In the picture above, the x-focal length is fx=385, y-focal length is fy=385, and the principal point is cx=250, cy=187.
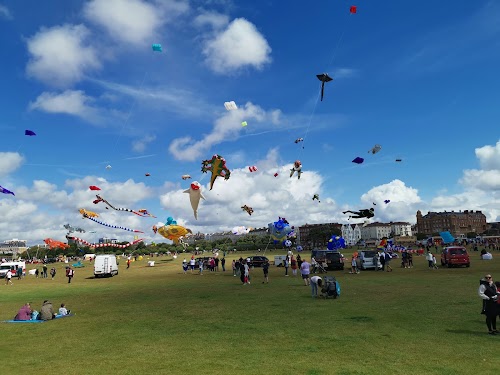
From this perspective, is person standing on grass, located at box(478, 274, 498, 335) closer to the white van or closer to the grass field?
the grass field

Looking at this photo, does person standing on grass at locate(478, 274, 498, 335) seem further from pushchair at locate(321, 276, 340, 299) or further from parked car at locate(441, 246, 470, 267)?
parked car at locate(441, 246, 470, 267)

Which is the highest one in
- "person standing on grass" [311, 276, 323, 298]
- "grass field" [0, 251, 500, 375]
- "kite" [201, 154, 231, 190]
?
"kite" [201, 154, 231, 190]

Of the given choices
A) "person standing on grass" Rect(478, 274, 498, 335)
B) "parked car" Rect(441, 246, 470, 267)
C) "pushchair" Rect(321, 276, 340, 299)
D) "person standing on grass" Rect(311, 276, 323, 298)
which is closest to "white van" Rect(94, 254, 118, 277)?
"person standing on grass" Rect(311, 276, 323, 298)

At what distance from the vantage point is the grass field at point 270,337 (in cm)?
898

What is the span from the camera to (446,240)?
75125 mm

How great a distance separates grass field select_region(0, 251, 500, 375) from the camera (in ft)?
29.5

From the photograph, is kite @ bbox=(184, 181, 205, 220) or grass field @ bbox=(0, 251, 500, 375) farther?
kite @ bbox=(184, 181, 205, 220)

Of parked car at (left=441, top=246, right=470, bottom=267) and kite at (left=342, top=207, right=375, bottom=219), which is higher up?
kite at (left=342, top=207, right=375, bottom=219)

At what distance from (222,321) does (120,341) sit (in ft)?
12.8

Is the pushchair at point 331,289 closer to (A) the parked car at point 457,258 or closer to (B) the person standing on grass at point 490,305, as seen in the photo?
(B) the person standing on grass at point 490,305

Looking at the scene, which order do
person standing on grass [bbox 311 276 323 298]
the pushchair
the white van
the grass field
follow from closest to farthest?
1. the grass field
2. the pushchair
3. person standing on grass [bbox 311 276 323 298]
4. the white van

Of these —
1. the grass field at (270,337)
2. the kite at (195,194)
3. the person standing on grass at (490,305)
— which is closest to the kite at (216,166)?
the kite at (195,194)

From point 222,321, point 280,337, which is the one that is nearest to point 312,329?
point 280,337

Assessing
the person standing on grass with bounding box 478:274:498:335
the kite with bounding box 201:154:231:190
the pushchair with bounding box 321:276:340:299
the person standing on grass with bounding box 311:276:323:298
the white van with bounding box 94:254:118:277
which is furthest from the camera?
the white van with bounding box 94:254:118:277
